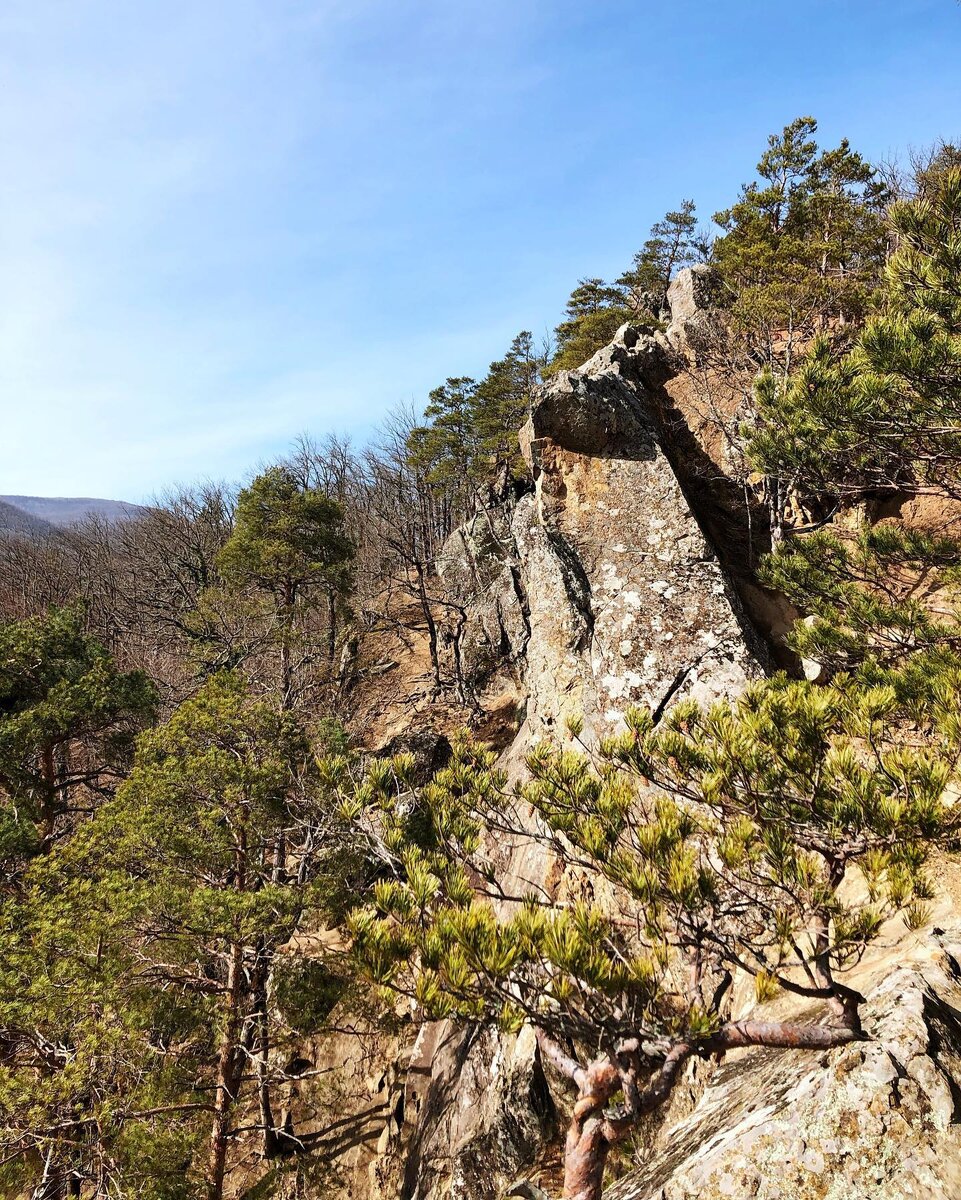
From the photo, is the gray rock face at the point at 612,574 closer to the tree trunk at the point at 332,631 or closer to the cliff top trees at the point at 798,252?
the cliff top trees at the point at 798,252

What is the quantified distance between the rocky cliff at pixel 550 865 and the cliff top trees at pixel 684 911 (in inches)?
10.4

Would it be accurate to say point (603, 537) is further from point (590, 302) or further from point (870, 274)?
point (590, 302)

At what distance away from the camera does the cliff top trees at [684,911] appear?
7.14ft

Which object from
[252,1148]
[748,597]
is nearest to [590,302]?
[748,597]

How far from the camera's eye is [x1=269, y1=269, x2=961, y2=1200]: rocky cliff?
198 centimetres

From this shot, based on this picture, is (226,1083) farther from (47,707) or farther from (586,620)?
(586,620)

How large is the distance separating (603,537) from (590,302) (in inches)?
764

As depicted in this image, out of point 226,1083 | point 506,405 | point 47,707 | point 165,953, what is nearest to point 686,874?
point 165,953

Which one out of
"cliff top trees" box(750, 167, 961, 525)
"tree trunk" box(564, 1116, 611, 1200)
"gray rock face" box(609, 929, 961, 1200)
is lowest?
"tree trunk" box(564, 1116, 611, 1200)

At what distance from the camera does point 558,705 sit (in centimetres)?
871

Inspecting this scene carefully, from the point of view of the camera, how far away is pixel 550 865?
288 inches

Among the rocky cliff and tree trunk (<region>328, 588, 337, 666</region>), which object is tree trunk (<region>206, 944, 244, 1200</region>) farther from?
tree trunk (<region>328, 588, 337, 666</region>)

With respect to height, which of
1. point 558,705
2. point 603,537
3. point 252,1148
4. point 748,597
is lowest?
point 252,1148

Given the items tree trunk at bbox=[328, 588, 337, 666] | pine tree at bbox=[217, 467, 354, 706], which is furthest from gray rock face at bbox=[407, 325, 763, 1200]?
tree trunk at bbox=[328, 588, 337, 666]
